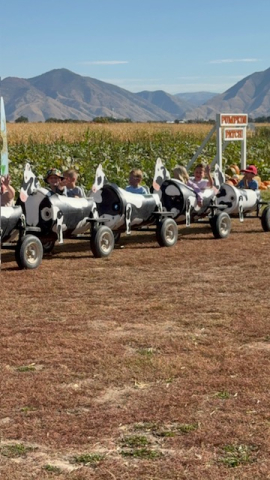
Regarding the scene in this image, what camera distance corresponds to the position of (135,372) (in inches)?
241

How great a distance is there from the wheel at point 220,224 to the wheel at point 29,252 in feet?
12.5

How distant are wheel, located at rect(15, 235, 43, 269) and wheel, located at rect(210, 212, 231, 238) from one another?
12.5 ft

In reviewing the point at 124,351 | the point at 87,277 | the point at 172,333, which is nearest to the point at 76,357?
the point at 124,351

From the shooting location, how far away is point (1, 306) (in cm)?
841

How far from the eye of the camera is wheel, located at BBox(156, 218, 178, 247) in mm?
12469

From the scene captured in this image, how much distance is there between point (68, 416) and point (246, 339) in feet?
7.53

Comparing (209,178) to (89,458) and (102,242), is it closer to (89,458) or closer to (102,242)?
(102,242)

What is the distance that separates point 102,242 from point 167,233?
56.8 inches

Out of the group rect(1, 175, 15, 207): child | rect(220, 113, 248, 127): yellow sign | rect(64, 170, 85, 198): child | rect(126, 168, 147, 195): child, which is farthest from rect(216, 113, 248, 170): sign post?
rect(1, 175, 15, 207): child

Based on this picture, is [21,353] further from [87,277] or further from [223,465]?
[87,277]

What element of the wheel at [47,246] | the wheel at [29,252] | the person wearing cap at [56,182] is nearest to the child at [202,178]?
the person wearing cap at [56,182]

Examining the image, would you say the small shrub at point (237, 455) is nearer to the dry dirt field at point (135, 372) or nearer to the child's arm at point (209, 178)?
the dry dirt field at point (135, 372)

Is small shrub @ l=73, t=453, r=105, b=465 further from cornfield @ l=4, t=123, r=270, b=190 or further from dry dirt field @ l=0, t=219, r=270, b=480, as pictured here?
cornfield @ l=4, t=123, r=270, b=190

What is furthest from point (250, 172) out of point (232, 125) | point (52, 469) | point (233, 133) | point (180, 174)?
point (52, 469)
